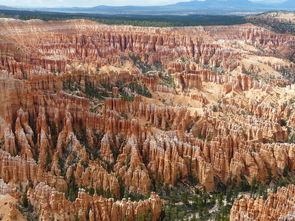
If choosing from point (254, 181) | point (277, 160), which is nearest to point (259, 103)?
A: point (277, 160)

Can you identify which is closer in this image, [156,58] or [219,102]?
[219,102]

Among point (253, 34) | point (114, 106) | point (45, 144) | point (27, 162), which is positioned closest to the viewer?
point (27, 162)

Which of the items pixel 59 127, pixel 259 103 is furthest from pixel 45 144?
pixel 259 103

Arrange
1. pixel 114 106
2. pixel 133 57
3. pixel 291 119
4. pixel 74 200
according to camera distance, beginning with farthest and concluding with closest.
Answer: pixel 133 57, pixel 291 119, pixel 114 106, pixel 74 200

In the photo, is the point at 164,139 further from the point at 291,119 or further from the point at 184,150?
the point at 291,119

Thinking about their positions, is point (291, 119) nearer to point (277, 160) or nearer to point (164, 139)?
point (277, 160)

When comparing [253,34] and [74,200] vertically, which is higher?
[253,34]
